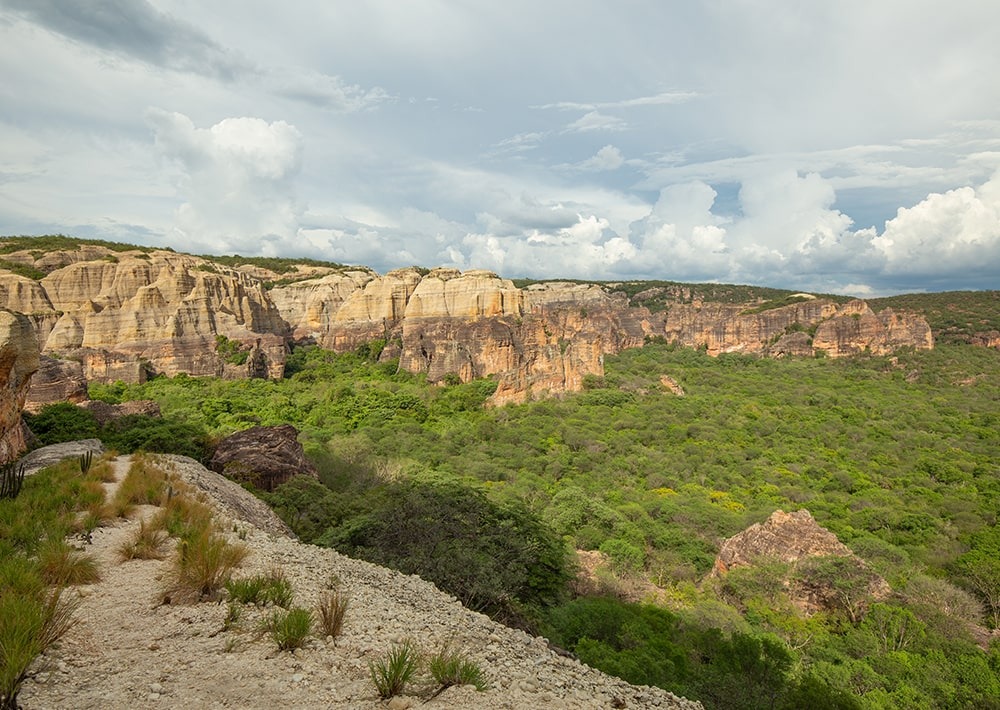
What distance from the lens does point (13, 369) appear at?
1408 cm

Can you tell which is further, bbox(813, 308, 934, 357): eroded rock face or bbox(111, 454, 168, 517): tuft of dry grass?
bbox(813, 308, 934, 357): eroded rock face

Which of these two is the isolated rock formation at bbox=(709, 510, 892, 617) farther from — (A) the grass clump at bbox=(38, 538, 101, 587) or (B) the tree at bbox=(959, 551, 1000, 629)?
(A) the grass clump at bbox=(38, 538, 101, 587)

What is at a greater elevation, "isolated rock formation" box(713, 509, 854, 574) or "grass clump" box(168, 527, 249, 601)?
"grass clump" box(168, 527, 249, 601)

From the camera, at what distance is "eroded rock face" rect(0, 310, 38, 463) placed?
13.1 m

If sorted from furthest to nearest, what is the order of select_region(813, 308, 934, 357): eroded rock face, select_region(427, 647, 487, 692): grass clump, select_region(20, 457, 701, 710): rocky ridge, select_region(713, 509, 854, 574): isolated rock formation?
select_region(813, 308, 934, 357): eroded rock face, select_region(713, 509, 854, 574): isolated rock formation, select_region(427, 647, 487, 692): grass clump, select_region(20, 457, 701, 710): rocky ridge

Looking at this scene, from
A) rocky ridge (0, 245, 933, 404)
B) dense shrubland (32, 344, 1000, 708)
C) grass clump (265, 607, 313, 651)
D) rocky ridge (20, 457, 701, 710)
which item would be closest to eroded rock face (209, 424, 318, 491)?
dense shrubland (32, 344, 1000, 708)

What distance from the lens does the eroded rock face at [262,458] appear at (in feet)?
62.7

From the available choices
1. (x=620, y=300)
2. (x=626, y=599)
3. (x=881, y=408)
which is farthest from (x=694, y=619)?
(x=620, y=300)

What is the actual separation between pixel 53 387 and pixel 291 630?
29134 mm

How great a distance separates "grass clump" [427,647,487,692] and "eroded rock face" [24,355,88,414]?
28866mm

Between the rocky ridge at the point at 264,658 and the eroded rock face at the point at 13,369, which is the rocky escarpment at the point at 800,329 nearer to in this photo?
the rocky ridge at the point at 264,658

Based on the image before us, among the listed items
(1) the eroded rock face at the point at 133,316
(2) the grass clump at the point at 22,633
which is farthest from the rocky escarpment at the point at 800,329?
(2) the grass clump at the point at 22,633

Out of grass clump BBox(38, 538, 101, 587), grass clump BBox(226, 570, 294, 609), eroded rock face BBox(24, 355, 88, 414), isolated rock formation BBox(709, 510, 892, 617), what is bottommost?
isolated rock formation BBox(709, 510, 892, 617)

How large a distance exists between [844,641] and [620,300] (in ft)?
303
